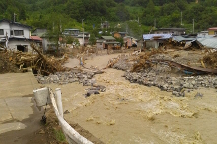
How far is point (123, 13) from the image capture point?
89.2 metres

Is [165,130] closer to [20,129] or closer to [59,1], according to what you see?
[20,129]

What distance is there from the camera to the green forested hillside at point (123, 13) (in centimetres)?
6438

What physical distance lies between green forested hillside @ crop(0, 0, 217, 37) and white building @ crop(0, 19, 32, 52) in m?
32.7

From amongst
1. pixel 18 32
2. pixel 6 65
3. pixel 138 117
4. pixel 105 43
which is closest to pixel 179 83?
pixel 138 117

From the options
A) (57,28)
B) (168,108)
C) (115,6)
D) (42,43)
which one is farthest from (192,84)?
(115,6)

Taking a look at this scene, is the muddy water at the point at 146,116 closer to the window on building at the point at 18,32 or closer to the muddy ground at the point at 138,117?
the muddy ground at the point at 138,117

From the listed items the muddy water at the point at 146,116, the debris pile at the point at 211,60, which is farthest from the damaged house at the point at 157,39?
the muddy water at the point at 146,116

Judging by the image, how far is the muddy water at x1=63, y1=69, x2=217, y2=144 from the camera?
6.70 m

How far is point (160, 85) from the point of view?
42.7ft

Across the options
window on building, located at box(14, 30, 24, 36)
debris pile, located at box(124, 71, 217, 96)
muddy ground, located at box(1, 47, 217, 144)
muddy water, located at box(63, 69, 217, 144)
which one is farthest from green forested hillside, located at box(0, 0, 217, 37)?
muddy water, located at box(63, 69, 217, 144)

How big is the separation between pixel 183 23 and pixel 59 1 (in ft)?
173

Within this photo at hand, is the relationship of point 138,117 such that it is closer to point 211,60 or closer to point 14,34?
point 211,60

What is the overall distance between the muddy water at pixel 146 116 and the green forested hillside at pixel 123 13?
55583mm

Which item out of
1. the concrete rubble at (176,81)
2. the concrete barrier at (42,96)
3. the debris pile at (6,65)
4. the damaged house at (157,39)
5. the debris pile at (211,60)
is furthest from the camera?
the damaged house at (157,39)
